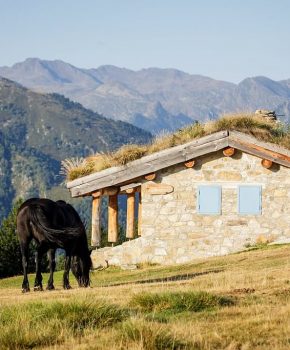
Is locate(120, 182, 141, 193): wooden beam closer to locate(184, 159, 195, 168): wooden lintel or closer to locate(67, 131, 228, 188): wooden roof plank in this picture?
locate(67, 131, 228, 188): wooden roof plank

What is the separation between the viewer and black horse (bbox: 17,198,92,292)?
55.4 ft

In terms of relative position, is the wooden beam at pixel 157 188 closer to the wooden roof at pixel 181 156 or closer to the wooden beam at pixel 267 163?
the wooden roof at pixel 181 156

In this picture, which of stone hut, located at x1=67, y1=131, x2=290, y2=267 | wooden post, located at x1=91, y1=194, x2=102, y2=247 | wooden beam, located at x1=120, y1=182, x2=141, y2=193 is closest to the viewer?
stone hut, located at x1=67, y1=131, x2=290, y2=267

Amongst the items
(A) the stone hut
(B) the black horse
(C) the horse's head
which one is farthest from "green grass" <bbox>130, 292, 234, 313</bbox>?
(A) the stone hut

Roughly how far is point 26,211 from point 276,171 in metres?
14.0

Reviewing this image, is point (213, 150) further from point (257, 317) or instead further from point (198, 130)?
point (257, 317)

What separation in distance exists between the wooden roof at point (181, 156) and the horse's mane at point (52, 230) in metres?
11.9

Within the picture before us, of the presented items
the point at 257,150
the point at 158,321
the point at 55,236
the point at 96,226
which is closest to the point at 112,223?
the point at 96,226

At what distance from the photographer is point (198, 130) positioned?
29781mm

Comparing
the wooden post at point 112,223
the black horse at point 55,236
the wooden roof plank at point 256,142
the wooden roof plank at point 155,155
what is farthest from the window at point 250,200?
the black horse at point 55,236

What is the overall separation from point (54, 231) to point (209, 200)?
13022 millimetres

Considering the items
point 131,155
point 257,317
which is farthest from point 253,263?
point 257,317

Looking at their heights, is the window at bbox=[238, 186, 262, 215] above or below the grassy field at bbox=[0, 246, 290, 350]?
above

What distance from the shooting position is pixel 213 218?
29.0 m
